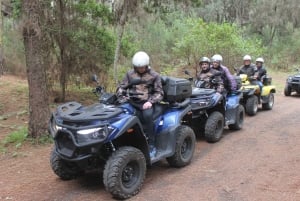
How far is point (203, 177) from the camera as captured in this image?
6.63 metres

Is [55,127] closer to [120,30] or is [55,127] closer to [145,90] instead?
[145,90]

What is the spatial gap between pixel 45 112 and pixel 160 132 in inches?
106

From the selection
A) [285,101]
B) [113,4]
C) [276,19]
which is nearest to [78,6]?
[113,4]

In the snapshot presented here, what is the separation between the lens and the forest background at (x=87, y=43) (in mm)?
8273

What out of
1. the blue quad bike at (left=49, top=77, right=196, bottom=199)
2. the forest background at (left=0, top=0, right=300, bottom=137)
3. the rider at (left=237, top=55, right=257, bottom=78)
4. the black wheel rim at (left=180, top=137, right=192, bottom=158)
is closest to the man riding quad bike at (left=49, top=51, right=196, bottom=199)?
the blue quad bike at (left=49, top=77, right=196, bottom=199)

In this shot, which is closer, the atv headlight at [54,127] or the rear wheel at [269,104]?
the atv headlight at [54,127]

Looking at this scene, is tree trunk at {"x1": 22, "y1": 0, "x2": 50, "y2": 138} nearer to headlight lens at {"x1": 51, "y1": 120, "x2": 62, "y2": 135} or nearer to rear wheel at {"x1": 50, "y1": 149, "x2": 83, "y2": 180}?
rear wheel at {"x1": 50, "y1": 149, "x2": 83, "y2": 180}

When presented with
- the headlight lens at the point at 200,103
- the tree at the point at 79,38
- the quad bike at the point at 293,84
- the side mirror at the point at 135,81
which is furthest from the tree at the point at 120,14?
the quad bike at the point at 293,84

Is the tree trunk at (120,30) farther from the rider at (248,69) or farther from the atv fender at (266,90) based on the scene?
the atv fender at (266,90)

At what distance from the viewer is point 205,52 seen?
20.1 metres

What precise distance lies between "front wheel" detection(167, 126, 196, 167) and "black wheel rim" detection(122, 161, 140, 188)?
44.0 inches

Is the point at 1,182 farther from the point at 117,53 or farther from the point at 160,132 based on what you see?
the point at 117,53

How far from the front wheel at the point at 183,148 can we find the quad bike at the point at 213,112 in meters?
1.58

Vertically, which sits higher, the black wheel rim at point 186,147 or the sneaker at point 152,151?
the sneaker at point 152,151
